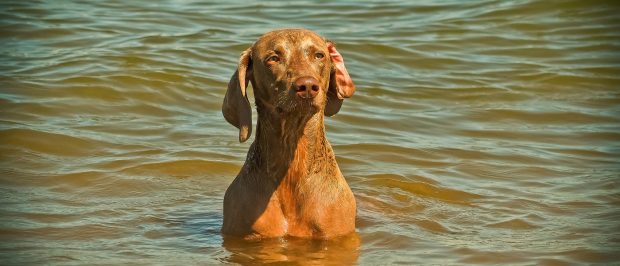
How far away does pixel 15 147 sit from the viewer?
9.19 metres

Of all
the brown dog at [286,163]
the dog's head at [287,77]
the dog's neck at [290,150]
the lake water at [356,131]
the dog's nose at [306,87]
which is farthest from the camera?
the lake water at [356,131]

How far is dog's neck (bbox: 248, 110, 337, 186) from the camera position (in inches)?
259

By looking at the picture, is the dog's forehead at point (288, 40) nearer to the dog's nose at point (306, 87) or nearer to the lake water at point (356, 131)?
the dog's nose at point (306, 87)

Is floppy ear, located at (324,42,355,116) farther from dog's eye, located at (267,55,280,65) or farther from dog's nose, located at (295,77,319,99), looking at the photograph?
dog's nose, located at (295,77,319,99)

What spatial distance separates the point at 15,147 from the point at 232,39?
4.56 meters

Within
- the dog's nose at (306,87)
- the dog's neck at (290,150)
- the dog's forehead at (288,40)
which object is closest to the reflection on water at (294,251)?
the dog's neck at (290,150)

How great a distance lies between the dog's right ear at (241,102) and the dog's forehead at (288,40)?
0.46 ft

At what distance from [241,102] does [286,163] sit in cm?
48

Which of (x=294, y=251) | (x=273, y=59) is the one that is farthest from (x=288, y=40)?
(x=294, y=251)

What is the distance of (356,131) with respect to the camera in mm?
10234

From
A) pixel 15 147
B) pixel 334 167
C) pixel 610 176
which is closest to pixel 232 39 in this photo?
pixel 15 147

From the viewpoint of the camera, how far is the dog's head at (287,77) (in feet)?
20.3

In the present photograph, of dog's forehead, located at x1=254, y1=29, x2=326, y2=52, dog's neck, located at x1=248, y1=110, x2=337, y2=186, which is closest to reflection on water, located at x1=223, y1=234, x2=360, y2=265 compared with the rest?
dog's neck, located at x1=248, y1=110, x2=337, y2=186

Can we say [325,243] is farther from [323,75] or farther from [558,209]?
[558,209]
